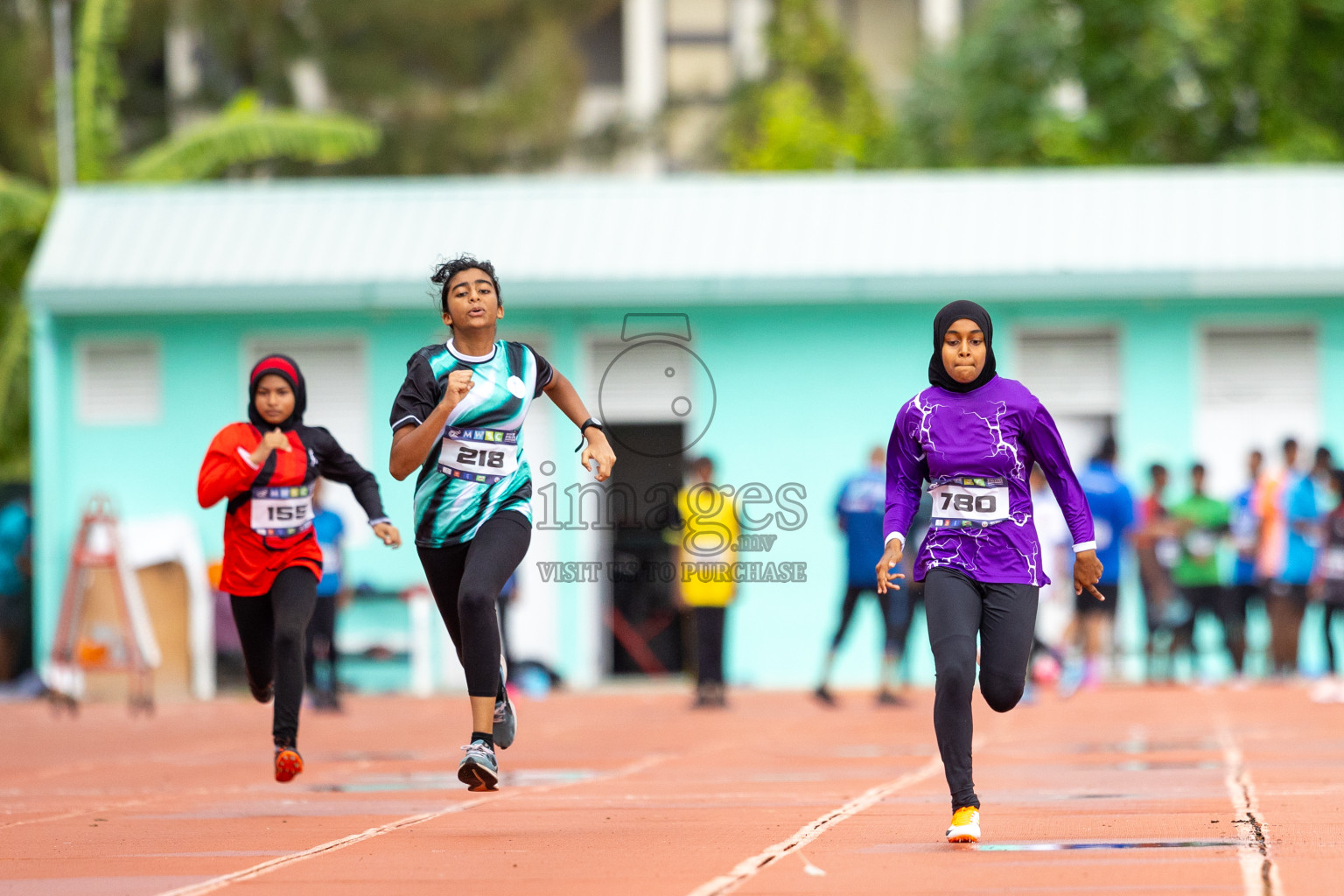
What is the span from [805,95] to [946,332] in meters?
33.7

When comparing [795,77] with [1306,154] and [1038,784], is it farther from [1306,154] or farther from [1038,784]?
[1038,784]

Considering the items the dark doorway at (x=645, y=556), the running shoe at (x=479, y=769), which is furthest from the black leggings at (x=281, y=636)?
the dark doorway at (x=645, y=556)

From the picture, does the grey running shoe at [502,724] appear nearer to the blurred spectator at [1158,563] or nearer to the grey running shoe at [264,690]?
the grey running shoe at [264,690]

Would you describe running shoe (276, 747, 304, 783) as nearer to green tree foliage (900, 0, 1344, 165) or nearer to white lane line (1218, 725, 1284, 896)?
white lane line (1218, 725, 1284, 896)

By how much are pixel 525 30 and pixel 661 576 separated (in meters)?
19.8

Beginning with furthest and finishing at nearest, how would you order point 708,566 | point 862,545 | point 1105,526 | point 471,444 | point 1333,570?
1. point 1105,526
2. point 1333,570
3. point 708,566
4. point 862,545
5. point 471,444

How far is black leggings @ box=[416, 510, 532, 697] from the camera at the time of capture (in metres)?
7.36

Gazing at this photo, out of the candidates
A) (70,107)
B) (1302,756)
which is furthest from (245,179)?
(1302,756)

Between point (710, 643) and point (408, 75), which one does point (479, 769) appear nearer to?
point (710, 643)

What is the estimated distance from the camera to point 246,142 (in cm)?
2364

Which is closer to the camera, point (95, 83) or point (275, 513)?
point (275, 513)

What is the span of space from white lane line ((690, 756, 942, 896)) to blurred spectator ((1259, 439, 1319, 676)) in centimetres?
847

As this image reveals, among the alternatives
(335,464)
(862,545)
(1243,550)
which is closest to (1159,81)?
(1243,550)

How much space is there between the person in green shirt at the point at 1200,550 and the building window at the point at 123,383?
9964mm
